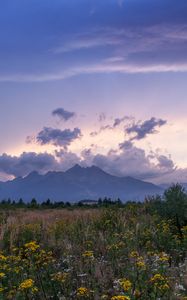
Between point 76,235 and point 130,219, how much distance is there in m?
3.81

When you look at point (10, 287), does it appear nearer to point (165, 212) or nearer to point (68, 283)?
point (68, 283)

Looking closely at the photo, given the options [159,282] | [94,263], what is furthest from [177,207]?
[159,282]

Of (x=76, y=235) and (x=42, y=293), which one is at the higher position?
(x=76, y=235)

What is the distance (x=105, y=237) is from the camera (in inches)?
613

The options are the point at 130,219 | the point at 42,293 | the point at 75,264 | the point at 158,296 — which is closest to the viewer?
the point at 158,296

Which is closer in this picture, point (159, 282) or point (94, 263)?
point (159, 282)

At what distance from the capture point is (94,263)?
38.7 feet

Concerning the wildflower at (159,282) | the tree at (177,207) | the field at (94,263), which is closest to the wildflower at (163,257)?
the field at (94,263)

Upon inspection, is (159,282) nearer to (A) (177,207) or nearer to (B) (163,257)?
(B) (163,257)

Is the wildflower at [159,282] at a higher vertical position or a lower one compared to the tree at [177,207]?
lower

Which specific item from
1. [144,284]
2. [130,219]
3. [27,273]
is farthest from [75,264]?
[130,219]

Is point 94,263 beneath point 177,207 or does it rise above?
beneath

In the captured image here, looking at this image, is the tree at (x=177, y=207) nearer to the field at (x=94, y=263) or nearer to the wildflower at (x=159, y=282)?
the field at (x=94, y=263)

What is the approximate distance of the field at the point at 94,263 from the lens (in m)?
9.47
